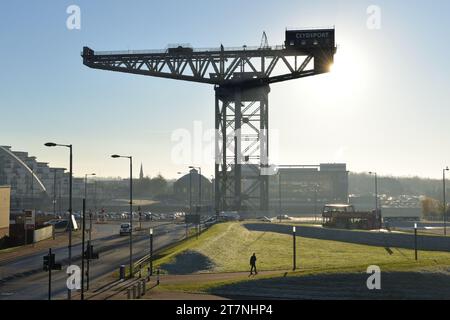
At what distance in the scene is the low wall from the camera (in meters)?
75.0

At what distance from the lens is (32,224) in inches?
2820

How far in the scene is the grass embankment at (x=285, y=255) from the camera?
132 feet

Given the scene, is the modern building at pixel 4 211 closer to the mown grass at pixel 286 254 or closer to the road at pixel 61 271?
the road at pixel 61 271

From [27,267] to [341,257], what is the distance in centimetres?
3064

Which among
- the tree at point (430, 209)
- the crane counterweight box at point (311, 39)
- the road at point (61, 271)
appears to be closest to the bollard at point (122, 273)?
the road at point (61, 271)

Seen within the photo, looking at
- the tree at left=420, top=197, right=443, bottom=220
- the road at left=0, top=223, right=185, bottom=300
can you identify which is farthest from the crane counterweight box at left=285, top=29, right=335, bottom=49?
the tree at left=420, top=197, right=443, bottom=220

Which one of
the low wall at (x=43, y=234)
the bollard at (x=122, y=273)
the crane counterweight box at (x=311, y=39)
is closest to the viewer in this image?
the bollard at (x=122, y=273)

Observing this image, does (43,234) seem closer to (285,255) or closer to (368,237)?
(285,255)

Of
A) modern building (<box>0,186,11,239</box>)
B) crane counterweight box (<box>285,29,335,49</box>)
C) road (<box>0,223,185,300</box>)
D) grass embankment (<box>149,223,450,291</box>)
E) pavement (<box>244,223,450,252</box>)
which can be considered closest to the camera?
road (<box>0,223,185,300</box>)

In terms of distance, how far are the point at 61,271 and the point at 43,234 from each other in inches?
1345

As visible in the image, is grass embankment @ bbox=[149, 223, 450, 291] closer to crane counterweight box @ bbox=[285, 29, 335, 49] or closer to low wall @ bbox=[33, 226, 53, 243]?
low wall @ bbox=[33, 226, 53, 243]

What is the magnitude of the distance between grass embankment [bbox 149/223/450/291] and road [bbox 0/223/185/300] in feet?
16.4

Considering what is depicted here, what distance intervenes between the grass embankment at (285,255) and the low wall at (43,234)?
23.8m
